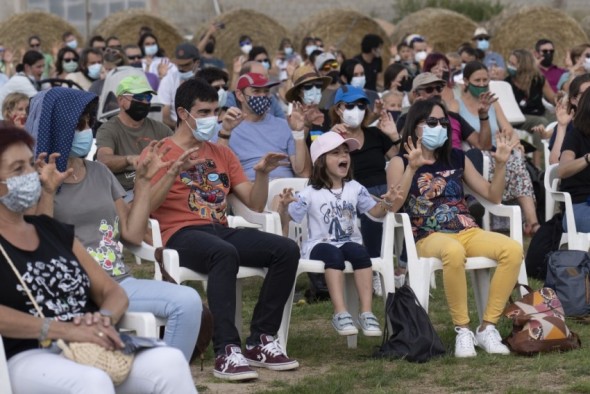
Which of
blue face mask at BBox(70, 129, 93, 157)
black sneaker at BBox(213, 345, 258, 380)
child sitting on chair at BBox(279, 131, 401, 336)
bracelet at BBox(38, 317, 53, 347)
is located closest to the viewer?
bracelet at BBox(38, 317, 53, 347)

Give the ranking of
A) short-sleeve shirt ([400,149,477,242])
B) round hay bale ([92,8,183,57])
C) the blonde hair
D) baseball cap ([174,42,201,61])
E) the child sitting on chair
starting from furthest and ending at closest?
round hay bale ([92,8,183,57]) → baseball cap ([174,42,201,61]) → the blonde hair → short-sleeve shirt ([400,149,477,242]) → the child sitting on chair

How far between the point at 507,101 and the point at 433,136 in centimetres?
592

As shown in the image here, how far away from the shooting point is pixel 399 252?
8.62m

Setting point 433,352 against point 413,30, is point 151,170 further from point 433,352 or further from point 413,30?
point 413,30

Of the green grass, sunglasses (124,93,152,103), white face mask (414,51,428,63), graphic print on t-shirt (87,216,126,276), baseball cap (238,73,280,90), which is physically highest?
baseball cap (238,73,280,90)

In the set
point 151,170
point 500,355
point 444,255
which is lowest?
point 500,355

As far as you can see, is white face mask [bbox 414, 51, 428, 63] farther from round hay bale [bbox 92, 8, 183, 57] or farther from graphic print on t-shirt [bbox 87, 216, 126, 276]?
graphic print on t-shirt [bbox 87, 216, 126, 276]

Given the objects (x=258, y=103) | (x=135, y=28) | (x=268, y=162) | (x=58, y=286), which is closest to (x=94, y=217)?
(x=58, y=286)

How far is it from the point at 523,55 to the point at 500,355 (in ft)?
26.3

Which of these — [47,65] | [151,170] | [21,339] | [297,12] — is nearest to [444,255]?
[151,170]

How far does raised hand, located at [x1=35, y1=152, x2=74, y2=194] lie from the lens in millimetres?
6008

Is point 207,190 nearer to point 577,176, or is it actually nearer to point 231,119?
point 231,119

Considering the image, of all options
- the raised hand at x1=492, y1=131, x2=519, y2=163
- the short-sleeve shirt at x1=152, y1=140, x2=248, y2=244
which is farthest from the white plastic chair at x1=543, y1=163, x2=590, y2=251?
the short-sleeve shirt at x1=152, y1=140, x2=248, y2=244

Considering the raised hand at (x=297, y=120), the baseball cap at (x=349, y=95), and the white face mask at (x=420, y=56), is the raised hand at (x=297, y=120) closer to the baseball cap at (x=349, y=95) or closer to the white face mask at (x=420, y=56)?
the baseball cap at (x=349, y=95)
